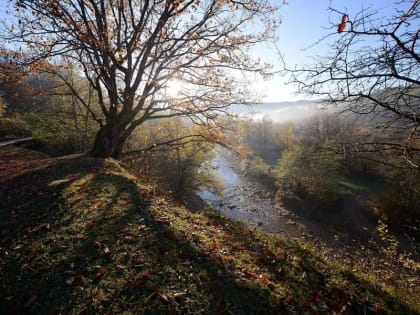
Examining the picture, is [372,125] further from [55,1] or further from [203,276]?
[55,1]

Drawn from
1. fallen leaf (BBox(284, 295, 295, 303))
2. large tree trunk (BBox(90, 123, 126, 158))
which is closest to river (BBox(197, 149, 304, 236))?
large tree trunk (BBox(90, 123, 126, 158))

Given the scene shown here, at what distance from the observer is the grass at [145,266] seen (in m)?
3.01

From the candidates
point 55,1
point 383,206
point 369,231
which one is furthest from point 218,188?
point 55,1

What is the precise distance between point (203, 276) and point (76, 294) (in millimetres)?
1686

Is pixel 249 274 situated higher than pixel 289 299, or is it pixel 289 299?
pixel 249 274

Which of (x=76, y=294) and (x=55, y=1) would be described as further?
(x=55, y=1)

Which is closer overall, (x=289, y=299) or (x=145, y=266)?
(x=289, y=299)

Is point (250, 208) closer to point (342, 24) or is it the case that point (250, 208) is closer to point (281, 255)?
point (281, 255)

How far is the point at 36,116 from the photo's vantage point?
1556 cm

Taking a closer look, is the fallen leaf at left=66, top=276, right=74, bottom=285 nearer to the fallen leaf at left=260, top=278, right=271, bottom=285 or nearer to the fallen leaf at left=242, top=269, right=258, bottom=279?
the fallen leaf at left=242, top=269, right=258, bottom=279

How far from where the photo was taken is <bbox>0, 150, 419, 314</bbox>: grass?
3.01 meters

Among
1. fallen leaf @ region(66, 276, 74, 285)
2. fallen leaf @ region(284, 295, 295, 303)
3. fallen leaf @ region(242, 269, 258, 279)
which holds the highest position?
fallen leaf @ region(66, 276, 74, 285)

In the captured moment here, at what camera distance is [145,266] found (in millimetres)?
3561

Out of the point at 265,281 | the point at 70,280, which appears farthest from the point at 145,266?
the point at 265,281
